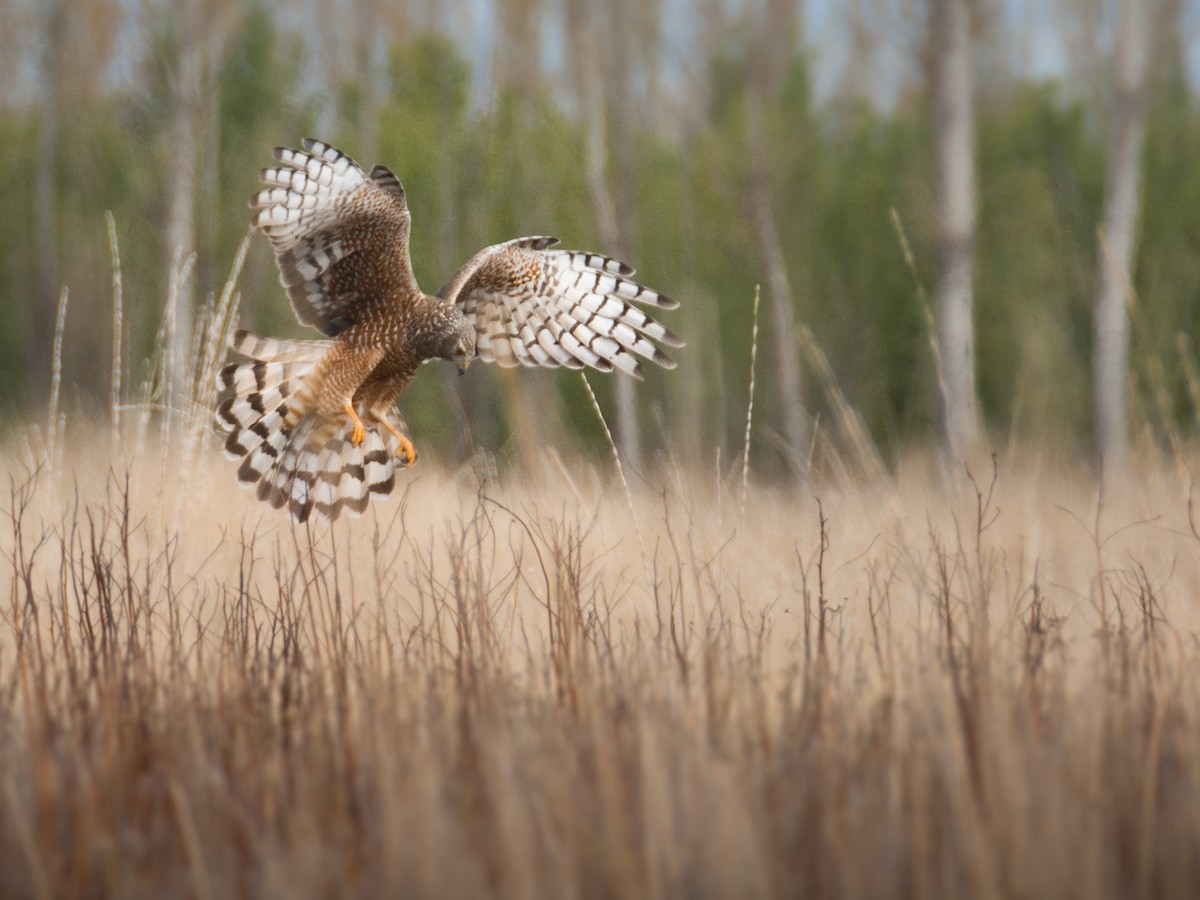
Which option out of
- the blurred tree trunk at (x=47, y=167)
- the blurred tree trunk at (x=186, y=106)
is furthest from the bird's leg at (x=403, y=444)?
the blurred tree trunk at (x=47, y=167)

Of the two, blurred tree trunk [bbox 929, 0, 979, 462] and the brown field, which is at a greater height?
blurred tree trunk [bbox 929, 0, 979, 462]

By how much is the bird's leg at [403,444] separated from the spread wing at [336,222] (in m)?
0.50

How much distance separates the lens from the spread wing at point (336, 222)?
502 cm

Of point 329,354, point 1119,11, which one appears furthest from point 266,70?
point 329,354

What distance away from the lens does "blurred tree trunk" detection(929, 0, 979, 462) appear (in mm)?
9023

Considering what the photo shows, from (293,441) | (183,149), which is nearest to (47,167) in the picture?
(183,149)

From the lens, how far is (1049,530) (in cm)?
635

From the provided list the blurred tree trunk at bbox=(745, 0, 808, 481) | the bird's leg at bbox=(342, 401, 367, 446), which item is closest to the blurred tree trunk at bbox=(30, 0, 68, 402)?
the blurred tree trunk at bbox=(745, 0, 808, 481)

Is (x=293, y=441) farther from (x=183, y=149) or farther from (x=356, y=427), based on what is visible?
(x=183, y=149)

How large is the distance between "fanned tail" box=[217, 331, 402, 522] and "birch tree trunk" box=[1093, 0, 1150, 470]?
6845 mm

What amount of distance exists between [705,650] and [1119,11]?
361 inches

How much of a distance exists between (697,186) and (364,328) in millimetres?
13618

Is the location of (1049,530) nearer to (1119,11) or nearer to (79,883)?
(79,883)

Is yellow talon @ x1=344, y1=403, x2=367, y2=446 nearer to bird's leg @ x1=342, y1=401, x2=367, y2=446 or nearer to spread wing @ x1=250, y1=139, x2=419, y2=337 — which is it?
bird's leg @ x1=342, y1=401, x2=367, y2=446
